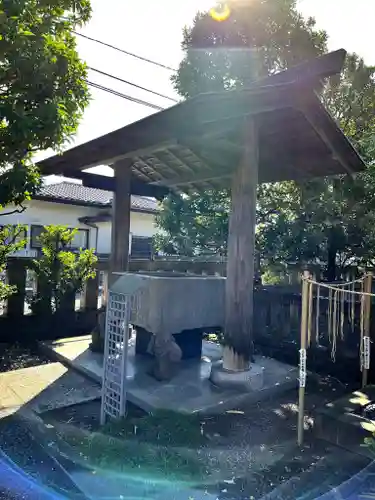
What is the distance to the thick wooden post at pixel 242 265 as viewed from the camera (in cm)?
446

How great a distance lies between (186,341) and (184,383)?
103 centimetres

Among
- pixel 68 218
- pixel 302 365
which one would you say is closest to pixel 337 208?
pixel 302 365

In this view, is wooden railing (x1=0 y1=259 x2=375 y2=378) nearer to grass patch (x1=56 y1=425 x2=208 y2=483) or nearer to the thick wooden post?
the thick wooden post

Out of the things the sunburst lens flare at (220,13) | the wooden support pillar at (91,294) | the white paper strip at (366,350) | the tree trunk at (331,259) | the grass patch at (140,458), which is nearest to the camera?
the grass patch at (140,458)

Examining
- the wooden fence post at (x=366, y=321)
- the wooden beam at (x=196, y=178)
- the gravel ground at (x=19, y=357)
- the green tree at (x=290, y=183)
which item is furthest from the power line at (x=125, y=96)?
the wooden fence post at (x=366, y=321)

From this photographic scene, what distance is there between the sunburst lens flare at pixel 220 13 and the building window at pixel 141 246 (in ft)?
34.3

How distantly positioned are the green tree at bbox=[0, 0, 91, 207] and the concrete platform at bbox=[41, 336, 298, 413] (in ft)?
8.61

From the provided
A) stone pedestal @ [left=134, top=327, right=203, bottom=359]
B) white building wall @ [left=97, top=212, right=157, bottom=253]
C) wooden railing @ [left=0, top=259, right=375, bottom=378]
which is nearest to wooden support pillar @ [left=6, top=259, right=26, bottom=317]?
wooden railing @ [left=0, top=259, right=375, bottom=378]

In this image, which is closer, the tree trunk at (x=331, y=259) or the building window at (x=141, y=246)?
the tree trunk at (x=331, y=259)

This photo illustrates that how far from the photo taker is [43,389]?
4.56 metres

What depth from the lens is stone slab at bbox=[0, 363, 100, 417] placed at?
13.5 feet

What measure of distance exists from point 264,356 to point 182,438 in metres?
3.17

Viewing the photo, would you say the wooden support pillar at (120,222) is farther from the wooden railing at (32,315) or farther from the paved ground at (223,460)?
the paved ground at (223,460)

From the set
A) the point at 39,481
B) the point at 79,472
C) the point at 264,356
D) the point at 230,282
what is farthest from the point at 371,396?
the point at 39,481
